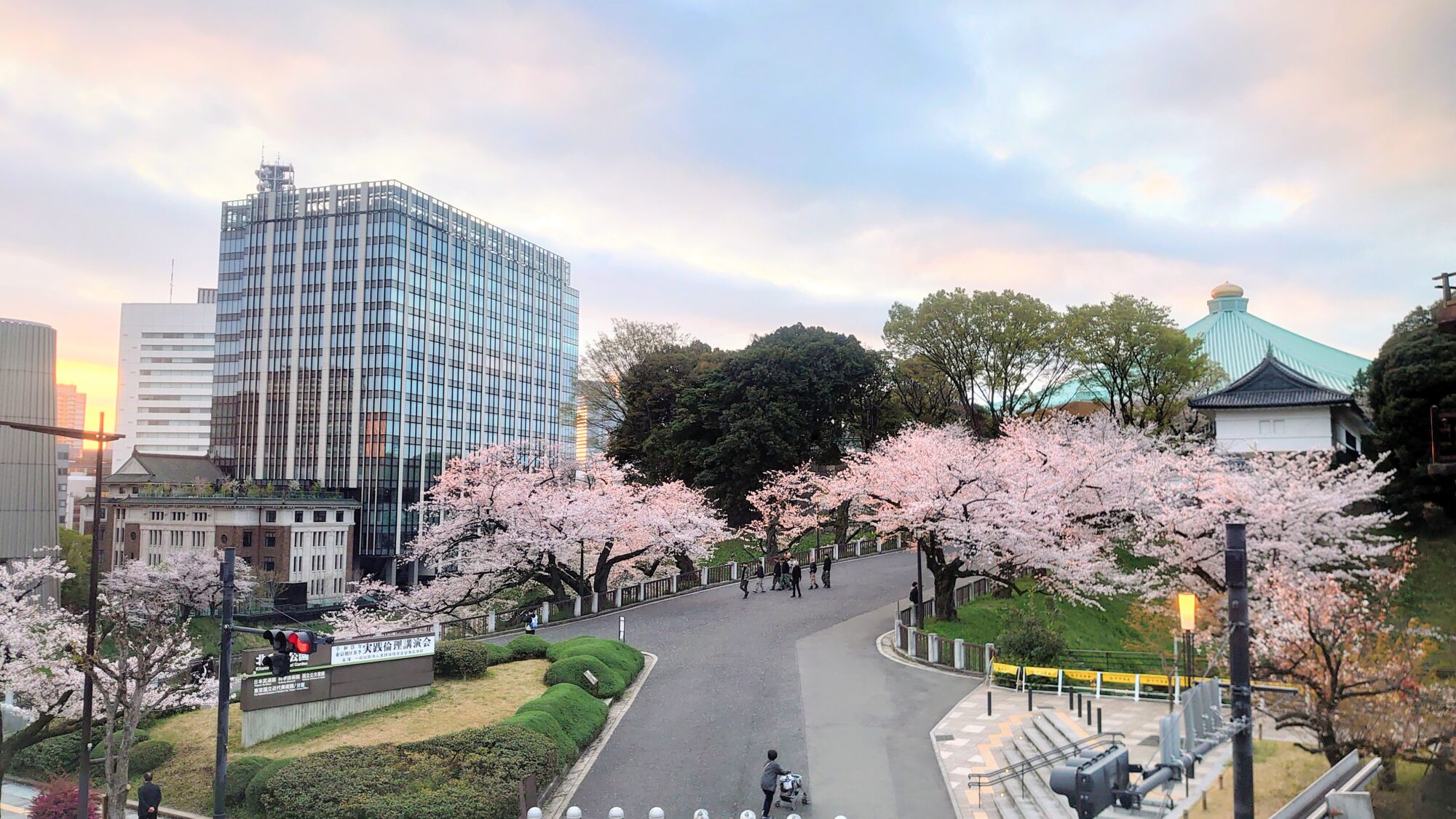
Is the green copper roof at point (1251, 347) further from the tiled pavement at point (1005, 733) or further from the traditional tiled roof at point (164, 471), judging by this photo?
the traditional tiled roof at point (164, 471)

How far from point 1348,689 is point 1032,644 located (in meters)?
10.3

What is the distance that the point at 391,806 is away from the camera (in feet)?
49.1

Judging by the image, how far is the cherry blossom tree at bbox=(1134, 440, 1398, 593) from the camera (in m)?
29.8

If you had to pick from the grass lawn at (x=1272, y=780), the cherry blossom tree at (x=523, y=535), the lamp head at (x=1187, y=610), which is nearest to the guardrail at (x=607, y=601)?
the cherry blossom tree at (x=523, y=535)

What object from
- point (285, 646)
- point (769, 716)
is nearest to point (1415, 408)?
point (769, 716)

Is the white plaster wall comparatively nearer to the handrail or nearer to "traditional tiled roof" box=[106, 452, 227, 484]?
the handrail

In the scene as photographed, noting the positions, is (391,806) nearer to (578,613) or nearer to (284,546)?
(578,613)

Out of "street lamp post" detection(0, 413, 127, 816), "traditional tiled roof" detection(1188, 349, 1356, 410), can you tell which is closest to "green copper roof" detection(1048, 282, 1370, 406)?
"traditional tiled roof" detection(1188, 349, 1356, 410)

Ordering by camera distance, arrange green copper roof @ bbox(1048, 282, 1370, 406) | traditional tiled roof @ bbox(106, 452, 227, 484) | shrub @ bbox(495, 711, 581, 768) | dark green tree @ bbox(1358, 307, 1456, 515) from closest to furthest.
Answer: shrub @ bbox(495, 711, 581, 768) < dark green tree @ bbox(1358, 307, 1456, 515) < green copper roof @ bbox(1048, 282, 1370, 406) < traditional tiled roof @ bbox(106, 452, 227, 484)

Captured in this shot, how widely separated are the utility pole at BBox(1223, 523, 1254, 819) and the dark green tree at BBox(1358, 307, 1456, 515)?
3341 cm

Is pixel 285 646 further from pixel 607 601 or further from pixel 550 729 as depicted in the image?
pixel 607 601

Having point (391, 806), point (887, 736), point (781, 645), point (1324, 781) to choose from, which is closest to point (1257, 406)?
point (781, 645)

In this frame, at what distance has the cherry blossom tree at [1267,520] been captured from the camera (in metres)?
29.8

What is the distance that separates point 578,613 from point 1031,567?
56.0 feet
